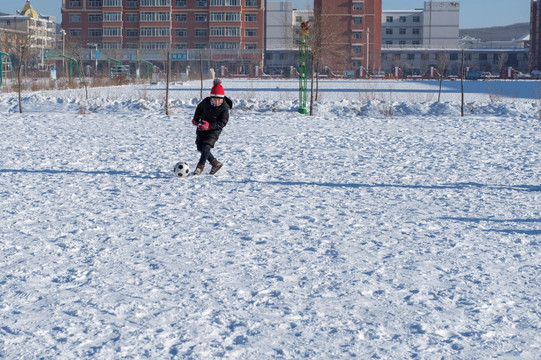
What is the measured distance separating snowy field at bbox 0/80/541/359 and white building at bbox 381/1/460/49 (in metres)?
93.9

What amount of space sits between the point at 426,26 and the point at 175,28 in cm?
4083

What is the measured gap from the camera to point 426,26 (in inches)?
4254

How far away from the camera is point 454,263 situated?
569 centimetres

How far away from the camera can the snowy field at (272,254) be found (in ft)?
13.5

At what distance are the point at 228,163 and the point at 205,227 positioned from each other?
481 cm

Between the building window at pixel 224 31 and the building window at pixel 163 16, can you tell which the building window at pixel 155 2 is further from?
the building window at pixel 224 31

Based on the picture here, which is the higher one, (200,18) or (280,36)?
(200,18)

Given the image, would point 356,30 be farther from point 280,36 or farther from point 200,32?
point 200,32

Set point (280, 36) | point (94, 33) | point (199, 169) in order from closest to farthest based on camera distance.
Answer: point (199, 169), point (94, 33), point (280, 36)

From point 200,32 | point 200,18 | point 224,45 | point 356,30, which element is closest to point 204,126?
point 224,45

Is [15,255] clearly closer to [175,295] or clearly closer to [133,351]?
[175,295]

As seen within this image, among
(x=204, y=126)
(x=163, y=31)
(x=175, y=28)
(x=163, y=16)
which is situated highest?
(x=163, y=16)

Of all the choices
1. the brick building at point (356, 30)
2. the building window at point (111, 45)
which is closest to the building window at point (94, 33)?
the building window at point (111, 45)

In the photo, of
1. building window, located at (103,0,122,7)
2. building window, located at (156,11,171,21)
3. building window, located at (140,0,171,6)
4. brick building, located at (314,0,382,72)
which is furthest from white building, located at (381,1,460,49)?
building window, located at (103,0,122,7)
